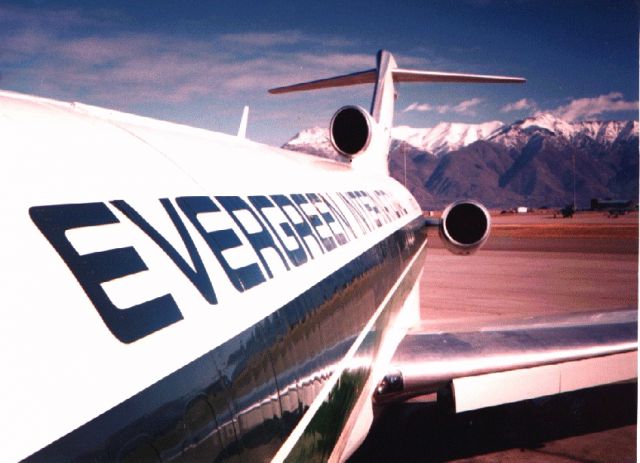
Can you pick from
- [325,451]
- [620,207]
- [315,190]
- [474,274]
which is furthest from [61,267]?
[620,207]

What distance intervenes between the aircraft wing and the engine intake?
14.1 ft

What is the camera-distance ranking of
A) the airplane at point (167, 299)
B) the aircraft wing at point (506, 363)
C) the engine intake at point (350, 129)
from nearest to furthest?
1. the airplane at point (167, 299)
2. the aircraft wing at point (506, 363)
3. the engine intake at point (350, 129)

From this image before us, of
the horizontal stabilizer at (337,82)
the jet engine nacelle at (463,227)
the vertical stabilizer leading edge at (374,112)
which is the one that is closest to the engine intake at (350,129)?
the vertical stabilizer leading edge at (374,112)

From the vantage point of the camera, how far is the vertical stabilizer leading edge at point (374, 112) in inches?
374

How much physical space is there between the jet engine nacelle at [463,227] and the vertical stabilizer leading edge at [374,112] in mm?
1836

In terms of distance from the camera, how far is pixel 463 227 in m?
10.2

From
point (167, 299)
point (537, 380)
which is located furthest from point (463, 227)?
point (167, 299)

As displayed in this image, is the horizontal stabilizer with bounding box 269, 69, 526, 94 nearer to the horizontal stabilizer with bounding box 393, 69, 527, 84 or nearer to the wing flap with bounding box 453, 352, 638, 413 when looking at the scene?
the horizontal stabilizer with bounding box 393, 69, 527, 84

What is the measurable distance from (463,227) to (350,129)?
3.10 m

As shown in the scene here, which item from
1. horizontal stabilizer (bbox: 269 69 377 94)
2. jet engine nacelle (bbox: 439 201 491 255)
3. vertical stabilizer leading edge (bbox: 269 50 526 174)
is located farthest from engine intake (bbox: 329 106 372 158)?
horizontal stabilizer (bbox: 269 69 377 94)

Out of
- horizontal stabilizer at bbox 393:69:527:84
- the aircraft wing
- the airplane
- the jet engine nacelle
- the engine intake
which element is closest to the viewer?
the airplane

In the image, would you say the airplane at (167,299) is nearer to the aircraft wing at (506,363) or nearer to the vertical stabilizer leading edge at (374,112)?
the aircraft wing at (506,363)

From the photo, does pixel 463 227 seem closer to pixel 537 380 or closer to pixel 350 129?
pixel 350 129

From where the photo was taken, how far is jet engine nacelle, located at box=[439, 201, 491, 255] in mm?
9945
